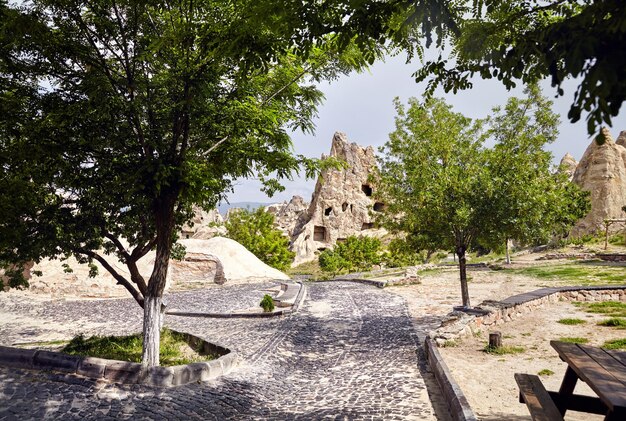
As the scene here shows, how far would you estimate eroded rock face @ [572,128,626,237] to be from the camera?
4747 centimetres

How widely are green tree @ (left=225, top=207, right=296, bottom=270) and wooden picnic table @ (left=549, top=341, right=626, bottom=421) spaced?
37.7m

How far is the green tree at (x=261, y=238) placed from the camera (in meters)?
42.7

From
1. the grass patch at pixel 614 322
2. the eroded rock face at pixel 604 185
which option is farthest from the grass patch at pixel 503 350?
the eroded rock face at pixel 604 185

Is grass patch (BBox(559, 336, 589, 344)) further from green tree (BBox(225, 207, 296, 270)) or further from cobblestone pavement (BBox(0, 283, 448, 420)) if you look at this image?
green tree (BBox(225, 207, 296, 270))

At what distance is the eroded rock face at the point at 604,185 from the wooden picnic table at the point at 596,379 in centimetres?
5158

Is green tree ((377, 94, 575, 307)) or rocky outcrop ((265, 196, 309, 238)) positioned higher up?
rocky outcrop ((265, 196, 309, 238))

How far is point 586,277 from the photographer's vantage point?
21766 millimetres

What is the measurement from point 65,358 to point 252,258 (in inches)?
905

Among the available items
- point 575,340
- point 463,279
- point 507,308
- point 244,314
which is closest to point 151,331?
point 244,314

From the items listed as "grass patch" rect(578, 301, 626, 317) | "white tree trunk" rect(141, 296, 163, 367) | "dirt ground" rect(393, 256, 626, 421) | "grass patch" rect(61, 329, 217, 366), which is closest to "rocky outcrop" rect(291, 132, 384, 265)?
"dirt ground" rect(393, 256, 626, 421)

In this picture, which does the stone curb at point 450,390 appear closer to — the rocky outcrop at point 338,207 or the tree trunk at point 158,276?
the tree trunk at point 158,276

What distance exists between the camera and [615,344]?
8.66 m

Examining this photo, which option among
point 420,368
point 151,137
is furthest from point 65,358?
point 420,368

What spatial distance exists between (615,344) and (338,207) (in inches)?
2118
